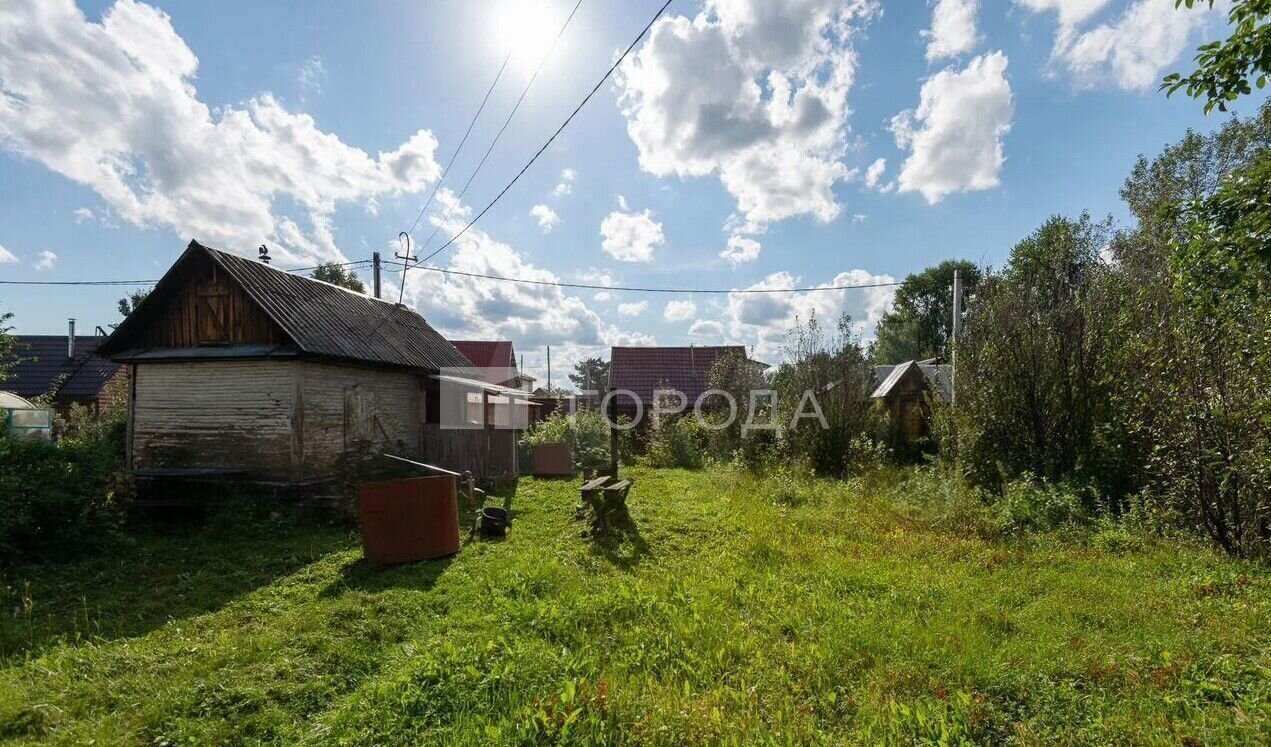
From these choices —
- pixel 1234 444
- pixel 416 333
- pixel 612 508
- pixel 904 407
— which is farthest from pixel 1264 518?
pixel 416 333

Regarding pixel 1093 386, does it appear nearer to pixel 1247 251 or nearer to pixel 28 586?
pixel 1247 251

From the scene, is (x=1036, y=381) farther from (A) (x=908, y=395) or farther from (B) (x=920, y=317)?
(B) (x=920, y=317)

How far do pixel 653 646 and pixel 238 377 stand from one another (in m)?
9.14

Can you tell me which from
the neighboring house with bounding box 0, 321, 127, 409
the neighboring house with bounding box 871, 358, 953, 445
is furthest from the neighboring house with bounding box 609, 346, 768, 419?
the neighboring house with bounding box 0, 321, 127, 409

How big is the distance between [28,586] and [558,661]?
586cm

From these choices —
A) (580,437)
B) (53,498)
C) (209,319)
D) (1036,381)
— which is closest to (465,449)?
(580,437)

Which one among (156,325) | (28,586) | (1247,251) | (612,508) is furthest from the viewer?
(156,325)

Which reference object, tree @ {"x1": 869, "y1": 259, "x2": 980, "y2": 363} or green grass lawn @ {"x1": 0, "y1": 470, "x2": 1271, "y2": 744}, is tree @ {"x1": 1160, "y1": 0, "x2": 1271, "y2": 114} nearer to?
green grass lawn @ {"x1": 0, "y1": 470, "x2": 1271, "y2": 744}

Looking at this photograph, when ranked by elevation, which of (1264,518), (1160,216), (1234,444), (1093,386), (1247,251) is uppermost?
(1160,216)

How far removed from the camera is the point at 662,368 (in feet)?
71.4

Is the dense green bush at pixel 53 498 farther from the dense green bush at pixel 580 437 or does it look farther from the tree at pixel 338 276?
the tree at pixel 338 276

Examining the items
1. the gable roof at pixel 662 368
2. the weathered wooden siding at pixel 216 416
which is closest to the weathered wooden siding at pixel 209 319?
the weathered wooden siding at pixel 216 416

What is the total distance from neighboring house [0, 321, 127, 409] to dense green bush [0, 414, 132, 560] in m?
16.2

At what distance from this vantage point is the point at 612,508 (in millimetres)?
7969
